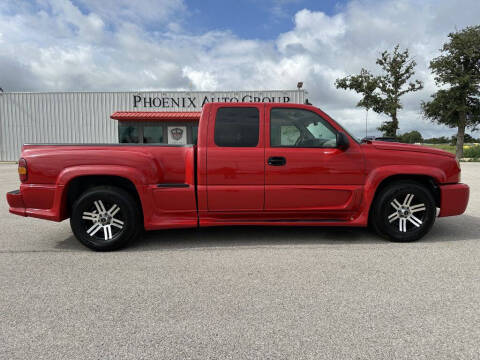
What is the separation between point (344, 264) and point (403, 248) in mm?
1033

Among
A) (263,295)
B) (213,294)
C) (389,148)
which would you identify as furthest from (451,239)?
(213,294)

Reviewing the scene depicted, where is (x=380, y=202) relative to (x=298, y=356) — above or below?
above

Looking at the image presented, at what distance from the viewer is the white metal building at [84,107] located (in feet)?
68.4

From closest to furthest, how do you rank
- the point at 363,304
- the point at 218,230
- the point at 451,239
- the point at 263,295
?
the point at 363,304 < the point at 263,295 < the point at 451,239 < the point at 218,230

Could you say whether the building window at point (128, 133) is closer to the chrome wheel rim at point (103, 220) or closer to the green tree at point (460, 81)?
the chrome wheel rim at point (103, 220)

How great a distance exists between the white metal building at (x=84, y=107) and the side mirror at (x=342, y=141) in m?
16.9

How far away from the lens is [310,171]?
3.92 meters

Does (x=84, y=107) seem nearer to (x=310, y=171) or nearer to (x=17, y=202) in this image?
(x=17, y=202)

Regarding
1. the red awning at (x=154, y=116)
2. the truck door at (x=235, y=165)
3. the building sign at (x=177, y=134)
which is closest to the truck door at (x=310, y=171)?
the truck door at (x=235, y=165)

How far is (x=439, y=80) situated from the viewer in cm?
2878

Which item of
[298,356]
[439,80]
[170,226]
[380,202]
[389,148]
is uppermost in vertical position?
[439,80]

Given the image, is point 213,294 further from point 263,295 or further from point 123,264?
point 123,264

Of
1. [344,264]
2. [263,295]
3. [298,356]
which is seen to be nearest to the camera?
[298,356]

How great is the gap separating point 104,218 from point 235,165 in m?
1.71
